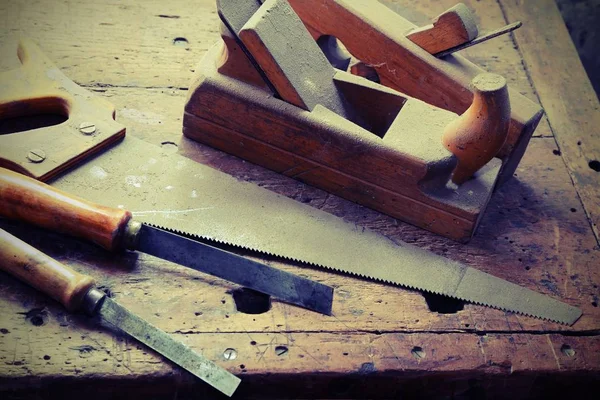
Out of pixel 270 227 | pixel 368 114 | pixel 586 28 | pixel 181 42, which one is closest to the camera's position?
pixel 270 227

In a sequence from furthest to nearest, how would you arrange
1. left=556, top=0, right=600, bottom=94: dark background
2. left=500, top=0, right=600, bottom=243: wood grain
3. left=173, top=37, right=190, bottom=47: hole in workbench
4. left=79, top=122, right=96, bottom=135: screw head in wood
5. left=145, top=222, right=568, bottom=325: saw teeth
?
left=556, top=0, right=600, bottom=94: dark background → left=173, top=37, right=190, bottom=47: hole in workbench → left=500, top=0, right=600, bottom=243: wood grain → left=79, top=122, right=96, bottom=135: screw head in wood → left=145, top=222, right=568, bottom=325: saw teeth

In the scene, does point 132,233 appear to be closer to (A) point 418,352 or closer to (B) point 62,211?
(B) point 62,211

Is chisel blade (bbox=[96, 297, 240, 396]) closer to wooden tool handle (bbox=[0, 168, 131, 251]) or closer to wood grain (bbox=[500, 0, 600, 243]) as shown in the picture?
wooden tool handle (bbox=[0, 168, 131, 251])

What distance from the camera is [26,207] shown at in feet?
5.00

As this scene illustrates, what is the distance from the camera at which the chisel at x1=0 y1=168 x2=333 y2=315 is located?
1519 mm

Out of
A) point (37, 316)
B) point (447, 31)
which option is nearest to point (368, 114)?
point (447, 31)

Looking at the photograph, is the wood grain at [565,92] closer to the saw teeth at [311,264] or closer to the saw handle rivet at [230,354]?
the saw teeth at [311,264]

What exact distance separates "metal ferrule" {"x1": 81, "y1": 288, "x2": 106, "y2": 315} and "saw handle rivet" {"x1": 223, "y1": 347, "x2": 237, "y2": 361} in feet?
0.82

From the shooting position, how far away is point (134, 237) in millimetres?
1525

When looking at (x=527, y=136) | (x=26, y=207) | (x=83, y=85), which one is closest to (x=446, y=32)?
(x=527, y=136)

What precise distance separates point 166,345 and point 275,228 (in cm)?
35

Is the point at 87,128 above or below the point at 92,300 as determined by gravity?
above

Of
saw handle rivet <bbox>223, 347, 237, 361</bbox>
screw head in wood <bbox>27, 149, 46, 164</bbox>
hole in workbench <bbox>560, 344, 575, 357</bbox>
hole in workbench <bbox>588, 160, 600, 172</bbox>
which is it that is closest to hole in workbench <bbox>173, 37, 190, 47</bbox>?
screw head in wood <bbox>27, 149, 46, 164</bbox>

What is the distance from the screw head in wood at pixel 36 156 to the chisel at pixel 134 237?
0.30 ft
